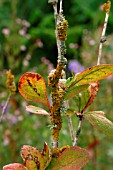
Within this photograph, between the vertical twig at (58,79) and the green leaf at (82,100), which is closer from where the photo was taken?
the vertical twig at (58,79)

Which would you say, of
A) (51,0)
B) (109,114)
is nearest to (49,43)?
(109,114)

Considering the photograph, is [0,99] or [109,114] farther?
[109,114]

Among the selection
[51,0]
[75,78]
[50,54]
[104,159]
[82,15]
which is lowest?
[104,159]

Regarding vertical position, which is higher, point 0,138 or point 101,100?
point 101,100

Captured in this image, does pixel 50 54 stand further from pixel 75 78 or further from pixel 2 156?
pixel 75 78
